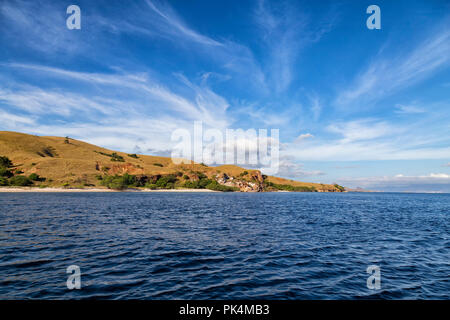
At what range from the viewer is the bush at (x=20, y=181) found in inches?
5443

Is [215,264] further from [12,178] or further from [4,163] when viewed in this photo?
[4,163]

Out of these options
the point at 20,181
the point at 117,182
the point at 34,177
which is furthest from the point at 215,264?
the point at 34,177

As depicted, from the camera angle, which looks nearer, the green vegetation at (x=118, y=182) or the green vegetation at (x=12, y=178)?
the green vegetation at (x=12, y=178)

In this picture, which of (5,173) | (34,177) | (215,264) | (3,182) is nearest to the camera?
(215,264)

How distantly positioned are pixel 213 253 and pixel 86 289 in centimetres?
902

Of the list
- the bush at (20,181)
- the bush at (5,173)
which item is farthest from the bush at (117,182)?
the bush at (5,173)

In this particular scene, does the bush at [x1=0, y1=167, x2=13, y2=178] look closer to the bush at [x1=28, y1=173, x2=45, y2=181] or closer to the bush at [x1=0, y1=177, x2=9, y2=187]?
the bush at [x1=0, y1=177, x2=9, y2=187]

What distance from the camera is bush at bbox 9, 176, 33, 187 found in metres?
138

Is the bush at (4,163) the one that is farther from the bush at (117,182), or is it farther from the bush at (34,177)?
the bush at (117,182)

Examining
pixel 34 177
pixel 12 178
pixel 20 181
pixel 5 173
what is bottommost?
pixel 20 181

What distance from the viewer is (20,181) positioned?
140000 millimetres

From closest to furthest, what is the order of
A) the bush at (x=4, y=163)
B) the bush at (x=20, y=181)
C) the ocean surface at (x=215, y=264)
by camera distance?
1. the ocean surface at (x=215, y=264)
2. the bush at (x=20, y=181)
3. the bush at (x=4, y=163)
